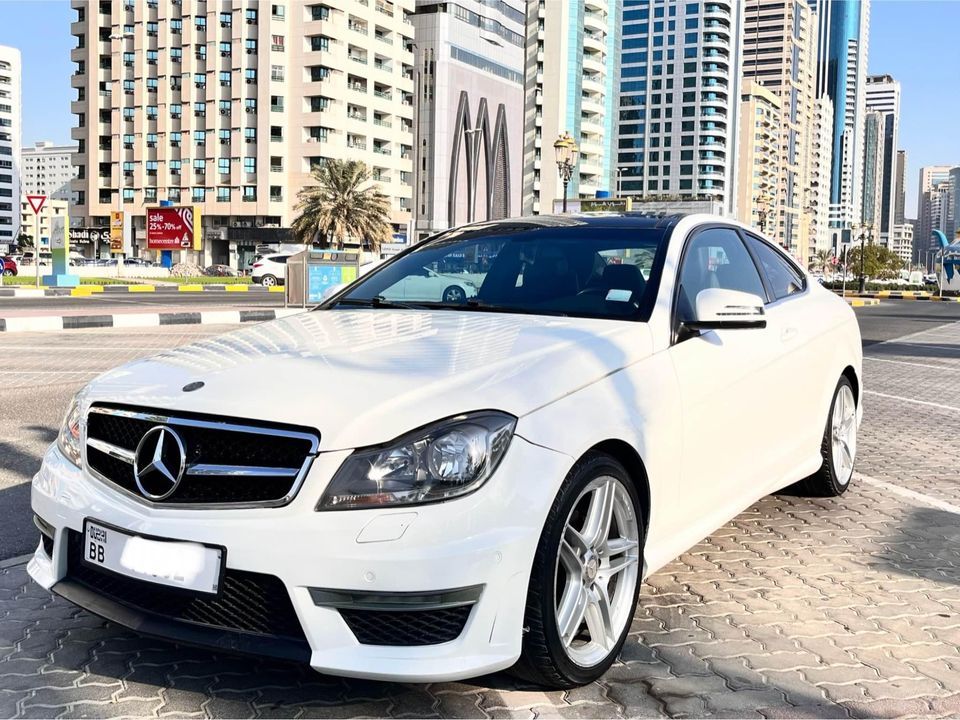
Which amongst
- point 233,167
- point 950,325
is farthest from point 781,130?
point 950,325

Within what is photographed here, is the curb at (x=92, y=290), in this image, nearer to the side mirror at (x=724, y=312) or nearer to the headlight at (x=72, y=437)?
the headlight at (x=72, y=437)

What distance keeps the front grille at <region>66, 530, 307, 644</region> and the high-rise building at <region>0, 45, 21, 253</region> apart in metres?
181

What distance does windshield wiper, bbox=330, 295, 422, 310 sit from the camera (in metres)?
4.04

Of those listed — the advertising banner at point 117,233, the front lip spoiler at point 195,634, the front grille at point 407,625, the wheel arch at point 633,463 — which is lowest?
the front lip spoiler at point 195,634

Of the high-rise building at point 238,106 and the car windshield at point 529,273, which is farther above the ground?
the high-rise building at point 238,106

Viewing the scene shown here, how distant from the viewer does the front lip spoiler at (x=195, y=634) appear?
8.32 feet

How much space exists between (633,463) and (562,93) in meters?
105

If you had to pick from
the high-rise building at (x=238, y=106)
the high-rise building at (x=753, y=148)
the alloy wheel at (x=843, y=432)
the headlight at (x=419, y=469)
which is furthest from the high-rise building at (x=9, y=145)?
the headlight at (x=419, y=469)

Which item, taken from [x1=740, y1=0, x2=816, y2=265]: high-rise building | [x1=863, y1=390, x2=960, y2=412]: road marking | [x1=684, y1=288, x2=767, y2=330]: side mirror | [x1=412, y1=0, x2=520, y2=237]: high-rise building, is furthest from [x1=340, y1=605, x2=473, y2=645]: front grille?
[x1=740, y1=0, x2=816, y2=265]: high-rise building

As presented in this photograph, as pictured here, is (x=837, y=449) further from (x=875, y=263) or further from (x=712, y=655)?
(x=875, y=263)

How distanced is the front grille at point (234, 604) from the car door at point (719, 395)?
1.54 meters

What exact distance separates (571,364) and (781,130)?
632 ft

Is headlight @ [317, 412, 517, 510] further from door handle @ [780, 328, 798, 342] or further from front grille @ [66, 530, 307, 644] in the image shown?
door handle @ [780, 328, 798, 342]

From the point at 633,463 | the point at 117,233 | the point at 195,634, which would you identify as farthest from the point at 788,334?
the point at 117,233
